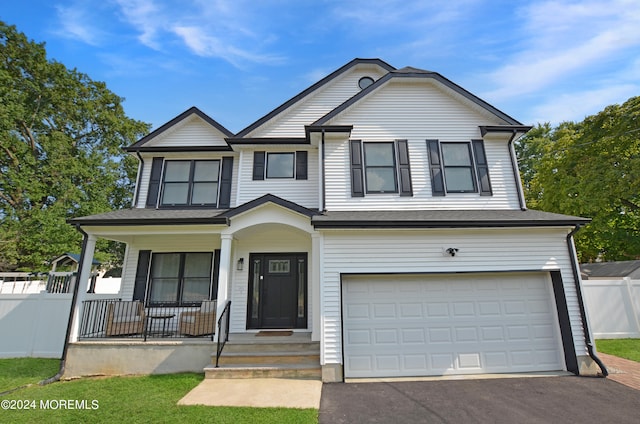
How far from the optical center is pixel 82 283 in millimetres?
7270

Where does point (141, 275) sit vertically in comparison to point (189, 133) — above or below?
below

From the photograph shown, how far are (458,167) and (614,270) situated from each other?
53.4 feet

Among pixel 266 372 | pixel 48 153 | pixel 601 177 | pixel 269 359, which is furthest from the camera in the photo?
pixel 48 153

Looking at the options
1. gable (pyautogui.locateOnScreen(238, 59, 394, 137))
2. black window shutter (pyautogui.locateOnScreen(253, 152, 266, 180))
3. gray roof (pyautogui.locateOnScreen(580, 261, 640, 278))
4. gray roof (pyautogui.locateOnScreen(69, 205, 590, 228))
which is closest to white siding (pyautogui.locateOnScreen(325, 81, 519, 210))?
gray roof (pyautogui.locateOnScreen(69, 205, 590, 228))

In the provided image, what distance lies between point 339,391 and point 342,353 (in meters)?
0.81

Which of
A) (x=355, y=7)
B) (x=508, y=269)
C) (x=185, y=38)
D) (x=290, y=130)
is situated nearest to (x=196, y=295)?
(x=290, y=130)

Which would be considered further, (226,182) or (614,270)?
(614,270)

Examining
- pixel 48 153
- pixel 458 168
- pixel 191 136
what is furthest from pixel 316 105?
pixel 48 153

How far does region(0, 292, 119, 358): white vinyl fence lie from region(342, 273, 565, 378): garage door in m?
8.37

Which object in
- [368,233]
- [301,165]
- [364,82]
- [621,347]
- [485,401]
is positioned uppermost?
[364,82]

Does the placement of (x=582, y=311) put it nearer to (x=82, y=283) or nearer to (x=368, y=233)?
(x=368, y=233)

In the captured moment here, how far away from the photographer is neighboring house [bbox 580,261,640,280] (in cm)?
1482

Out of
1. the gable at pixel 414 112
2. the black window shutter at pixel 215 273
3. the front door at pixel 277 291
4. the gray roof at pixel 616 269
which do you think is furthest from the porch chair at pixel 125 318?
the gray roof at pixel 616 269

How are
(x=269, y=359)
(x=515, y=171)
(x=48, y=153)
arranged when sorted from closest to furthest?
1. (x=269, y=359)
2. (x=515, y=171)
3. (x=48, y=153)
